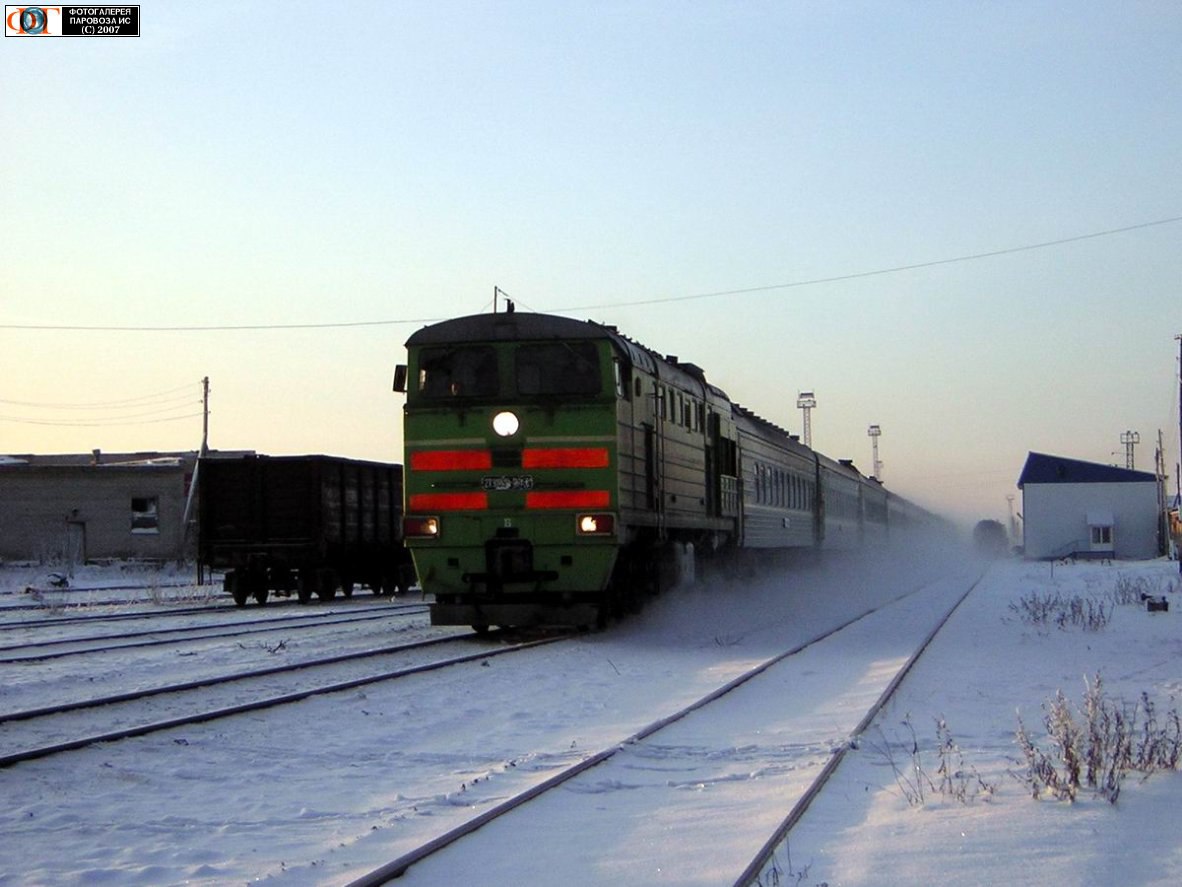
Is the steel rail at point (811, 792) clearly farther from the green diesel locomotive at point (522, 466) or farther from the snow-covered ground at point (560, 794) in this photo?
the green diesel locomotive at point (522, 466)

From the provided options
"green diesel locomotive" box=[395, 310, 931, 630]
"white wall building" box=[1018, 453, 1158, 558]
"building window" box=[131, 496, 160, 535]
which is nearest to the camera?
"green diesel locomotive" box=[395, 310, 931, 630]

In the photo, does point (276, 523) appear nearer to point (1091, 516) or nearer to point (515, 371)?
point (515, 371)

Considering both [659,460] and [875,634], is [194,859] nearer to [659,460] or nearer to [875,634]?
[659,460]

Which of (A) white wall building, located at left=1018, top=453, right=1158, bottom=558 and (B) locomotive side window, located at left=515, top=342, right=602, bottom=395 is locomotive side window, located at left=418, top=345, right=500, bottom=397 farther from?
(A) white wall building, located at left=1018, top=453, right=1158, bottom=558

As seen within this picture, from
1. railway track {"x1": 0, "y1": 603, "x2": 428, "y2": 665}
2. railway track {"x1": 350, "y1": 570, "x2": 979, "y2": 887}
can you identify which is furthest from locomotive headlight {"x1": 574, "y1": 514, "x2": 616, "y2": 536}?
railway track {"x1": 0, "y1": 603, "x2": 428, "y2": 665}


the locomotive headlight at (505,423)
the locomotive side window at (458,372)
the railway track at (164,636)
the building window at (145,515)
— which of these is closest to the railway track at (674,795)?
the locomotive headlight at (505,423)

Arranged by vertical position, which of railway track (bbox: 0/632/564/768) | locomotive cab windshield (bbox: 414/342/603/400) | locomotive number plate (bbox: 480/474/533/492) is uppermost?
locomotive cab windshield (bbox: 414/342/603/400)

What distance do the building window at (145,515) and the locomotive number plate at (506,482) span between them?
1491 inches

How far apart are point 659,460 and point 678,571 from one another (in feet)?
6.68

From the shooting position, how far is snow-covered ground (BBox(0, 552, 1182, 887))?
17.7 ft

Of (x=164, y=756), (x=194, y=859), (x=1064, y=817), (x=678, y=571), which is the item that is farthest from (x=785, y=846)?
(x=678, y=571)

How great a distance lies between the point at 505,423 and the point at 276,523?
12482mm

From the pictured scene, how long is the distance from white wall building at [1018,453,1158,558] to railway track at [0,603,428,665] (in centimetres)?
5126

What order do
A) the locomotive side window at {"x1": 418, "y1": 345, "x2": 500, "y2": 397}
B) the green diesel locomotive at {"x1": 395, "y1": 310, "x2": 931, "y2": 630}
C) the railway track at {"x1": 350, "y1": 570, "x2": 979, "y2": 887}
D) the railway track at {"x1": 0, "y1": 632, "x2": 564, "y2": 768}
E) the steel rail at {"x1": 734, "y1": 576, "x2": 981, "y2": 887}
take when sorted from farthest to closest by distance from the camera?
the locomotive side window at {"x1": 418, "y1": 345, "x2": 500, "y2": 397}, the green diesel locomotive at {"x1": 395, "y1": 310, "x2": 931, "y2": 630}, the railway track at {"x1": 0, "y1": 632, "x2": 564, "y2": 768}, the railway track at {"x1": 350, "y1": 570, "x2": 979, "y2": 887}, the steel rail at {"x1": 734, "y1": 576, "x2": 981, "y2": 887}
